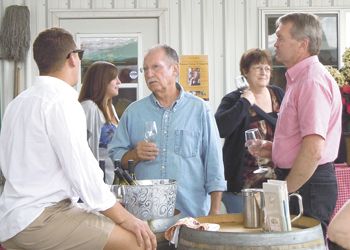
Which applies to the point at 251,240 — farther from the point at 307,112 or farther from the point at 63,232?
the point at 307,112

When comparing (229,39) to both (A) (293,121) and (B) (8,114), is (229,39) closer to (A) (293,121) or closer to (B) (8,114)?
(A) (293,121)

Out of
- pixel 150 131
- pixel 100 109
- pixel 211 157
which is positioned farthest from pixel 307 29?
pixel 100 109

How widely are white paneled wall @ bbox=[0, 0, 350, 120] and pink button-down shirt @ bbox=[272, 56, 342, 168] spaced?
2813mm

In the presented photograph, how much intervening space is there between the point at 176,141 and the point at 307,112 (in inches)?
26.8

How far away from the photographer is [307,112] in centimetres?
287

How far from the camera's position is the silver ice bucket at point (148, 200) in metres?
2.72

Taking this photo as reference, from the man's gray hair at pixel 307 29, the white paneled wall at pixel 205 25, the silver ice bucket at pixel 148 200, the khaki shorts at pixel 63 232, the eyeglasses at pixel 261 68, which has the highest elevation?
the white paneled wall at pixel 205 25

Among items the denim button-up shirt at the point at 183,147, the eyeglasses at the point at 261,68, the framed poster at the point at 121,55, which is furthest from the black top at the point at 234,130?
the framed poster at the point at 121,55

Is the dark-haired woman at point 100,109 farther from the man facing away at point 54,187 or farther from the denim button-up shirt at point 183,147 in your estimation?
the man facing away at point 54,187

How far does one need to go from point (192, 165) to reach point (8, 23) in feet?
10.3

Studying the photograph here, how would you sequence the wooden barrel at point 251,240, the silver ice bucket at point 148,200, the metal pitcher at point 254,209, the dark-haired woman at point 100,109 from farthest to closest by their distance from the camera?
the dark-haired woman at point 100,109
the silver ice bucket at point 148,200
the metal pitcher at point 254,209
the wooden barrel at point 251,240

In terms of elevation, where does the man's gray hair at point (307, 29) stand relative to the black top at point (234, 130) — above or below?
above

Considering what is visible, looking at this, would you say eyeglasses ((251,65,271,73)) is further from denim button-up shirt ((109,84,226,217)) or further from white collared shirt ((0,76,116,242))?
white collared shirt ((0,76,116,242))

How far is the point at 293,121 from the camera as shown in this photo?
2.96 m
